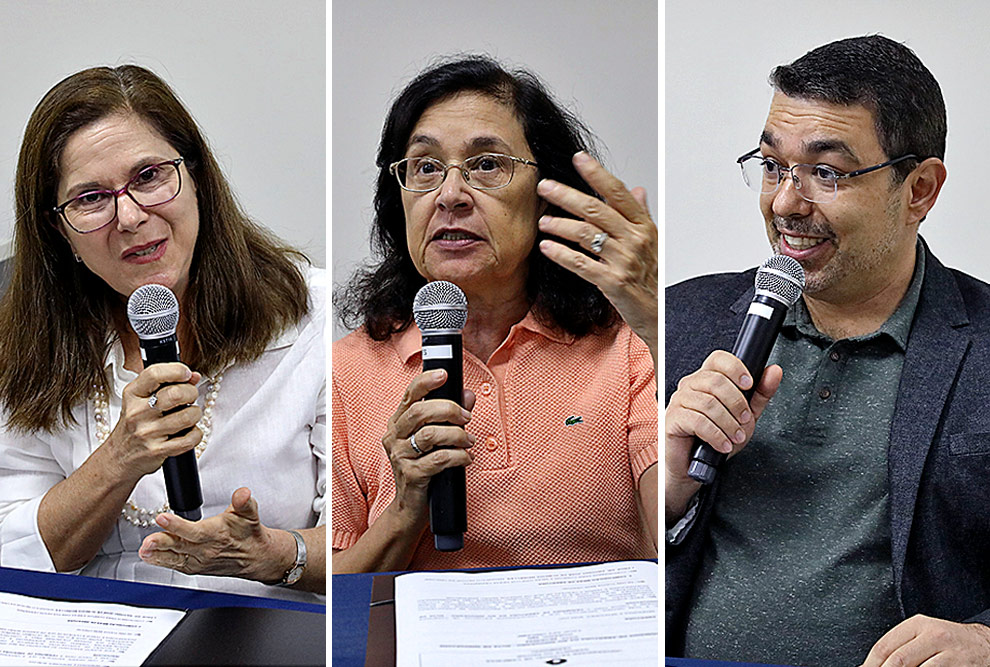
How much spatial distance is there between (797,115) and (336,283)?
758mm

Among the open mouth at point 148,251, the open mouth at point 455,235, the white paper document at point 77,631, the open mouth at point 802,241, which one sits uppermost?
the open mouth at point 148,251

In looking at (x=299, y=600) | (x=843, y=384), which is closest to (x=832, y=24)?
(x=843, y=384)

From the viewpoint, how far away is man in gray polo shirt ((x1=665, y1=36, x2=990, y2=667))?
1572 millimetres

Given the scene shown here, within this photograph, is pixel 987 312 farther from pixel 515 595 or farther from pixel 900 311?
pixel 515 595

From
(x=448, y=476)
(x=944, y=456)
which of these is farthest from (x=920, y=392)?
(x=448, y=476)

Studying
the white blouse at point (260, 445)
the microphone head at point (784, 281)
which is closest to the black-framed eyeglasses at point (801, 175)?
the microphone head at point (784, 281)

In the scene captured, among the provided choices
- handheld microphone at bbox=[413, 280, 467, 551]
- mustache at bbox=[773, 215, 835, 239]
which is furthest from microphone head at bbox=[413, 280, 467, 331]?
mustache at bbox=[773, 215, 835, 239]

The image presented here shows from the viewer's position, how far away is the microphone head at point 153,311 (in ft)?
5.95

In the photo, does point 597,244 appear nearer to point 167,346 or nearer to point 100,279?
point 167,346

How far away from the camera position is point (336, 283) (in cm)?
169

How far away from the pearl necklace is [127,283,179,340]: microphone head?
12 centimetres

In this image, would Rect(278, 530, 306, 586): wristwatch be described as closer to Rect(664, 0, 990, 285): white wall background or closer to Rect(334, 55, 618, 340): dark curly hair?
Rect(334, 55, 618, 340): dark curly hair

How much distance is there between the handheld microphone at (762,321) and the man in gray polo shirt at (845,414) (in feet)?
0.06

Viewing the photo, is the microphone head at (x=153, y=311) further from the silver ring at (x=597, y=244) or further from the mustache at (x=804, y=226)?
the mustache at (x=804, y=226)
